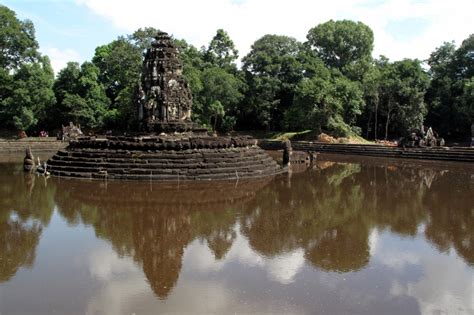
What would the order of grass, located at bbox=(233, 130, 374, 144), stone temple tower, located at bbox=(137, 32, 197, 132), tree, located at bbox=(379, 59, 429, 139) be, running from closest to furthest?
stone temple tower, located at bbox=(137, 32, 197, 132)
grass, located at bbox=(233, 130, 374, 144)
tree, located at bbox=(379, 59, 429, 139)

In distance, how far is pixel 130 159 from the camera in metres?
18.2

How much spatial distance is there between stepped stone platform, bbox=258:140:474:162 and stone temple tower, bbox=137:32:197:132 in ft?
49.9

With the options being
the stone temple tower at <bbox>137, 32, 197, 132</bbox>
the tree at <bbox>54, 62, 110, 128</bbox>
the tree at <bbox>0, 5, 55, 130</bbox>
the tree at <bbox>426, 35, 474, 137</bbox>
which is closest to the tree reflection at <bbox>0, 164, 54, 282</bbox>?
the stone temple tower at <bbox>137, 32, 197, 132</bbox>

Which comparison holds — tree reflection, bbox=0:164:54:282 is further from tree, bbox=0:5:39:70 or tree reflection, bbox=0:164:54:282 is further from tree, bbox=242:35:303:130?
tree, bbox=242:35:303:130

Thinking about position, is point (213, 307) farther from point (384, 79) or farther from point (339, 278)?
point (384, 79)

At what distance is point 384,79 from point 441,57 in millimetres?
11492

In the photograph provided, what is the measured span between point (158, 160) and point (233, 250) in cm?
1007

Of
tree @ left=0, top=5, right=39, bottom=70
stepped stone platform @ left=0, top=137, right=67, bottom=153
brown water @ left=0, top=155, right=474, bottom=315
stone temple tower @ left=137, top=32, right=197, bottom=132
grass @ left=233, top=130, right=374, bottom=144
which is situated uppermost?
tree @ left=0, top=5, right=39, bottom=70

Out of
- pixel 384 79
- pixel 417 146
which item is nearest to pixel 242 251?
pixel 417 146

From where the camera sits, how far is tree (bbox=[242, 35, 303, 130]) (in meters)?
46.5

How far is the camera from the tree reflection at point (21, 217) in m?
7.90

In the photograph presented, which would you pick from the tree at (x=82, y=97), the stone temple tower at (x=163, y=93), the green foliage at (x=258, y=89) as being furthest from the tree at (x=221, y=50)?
Result: the stone temple tower at (x=163, y=93)

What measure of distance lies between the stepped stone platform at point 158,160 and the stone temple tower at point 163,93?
235 centimetres

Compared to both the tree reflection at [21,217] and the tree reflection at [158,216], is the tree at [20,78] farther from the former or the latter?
the tree reflection at [158,216]
